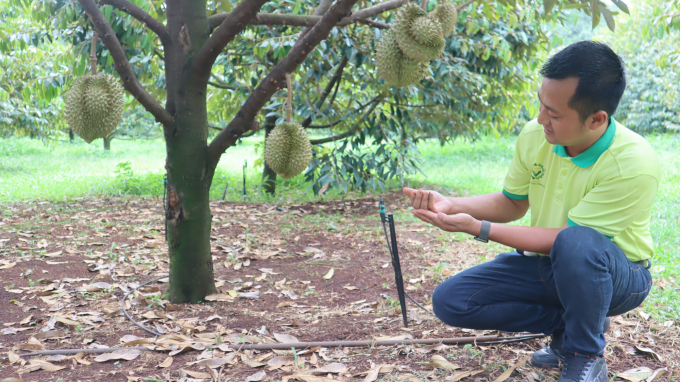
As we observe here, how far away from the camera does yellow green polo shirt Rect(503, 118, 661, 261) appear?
1.65 m

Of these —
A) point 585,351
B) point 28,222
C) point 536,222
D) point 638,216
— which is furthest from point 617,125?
point 28,222

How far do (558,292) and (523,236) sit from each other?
0.71 ft

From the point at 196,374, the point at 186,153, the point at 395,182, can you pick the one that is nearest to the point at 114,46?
the point at 186,153

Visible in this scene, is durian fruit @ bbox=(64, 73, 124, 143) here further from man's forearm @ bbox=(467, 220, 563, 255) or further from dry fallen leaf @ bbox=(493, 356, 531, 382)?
dry fallen leaf @ bbox=(493, 356, 531, 382)

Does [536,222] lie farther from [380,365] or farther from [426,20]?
[426,20]

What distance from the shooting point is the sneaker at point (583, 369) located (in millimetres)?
1658

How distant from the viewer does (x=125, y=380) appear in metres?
1.82

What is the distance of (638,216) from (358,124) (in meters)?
3.68

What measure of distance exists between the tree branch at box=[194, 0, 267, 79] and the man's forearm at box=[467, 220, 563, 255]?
1.26 metres

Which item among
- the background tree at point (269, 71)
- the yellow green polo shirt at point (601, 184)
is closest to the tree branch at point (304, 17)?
the background tree at point (269, 71)

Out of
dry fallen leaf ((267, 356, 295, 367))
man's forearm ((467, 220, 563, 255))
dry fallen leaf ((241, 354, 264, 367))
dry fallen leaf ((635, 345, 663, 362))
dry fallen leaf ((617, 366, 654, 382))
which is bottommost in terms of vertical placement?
A: dry fallen leaf ((241, 354, 264, 367))

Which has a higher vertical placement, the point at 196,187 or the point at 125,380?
the point at 196,187

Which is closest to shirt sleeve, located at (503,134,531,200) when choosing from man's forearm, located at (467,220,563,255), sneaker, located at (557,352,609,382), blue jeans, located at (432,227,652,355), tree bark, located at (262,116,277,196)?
blue jeans, located at (432,227,652,355)

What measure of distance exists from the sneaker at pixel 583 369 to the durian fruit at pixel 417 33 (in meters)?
1.40
